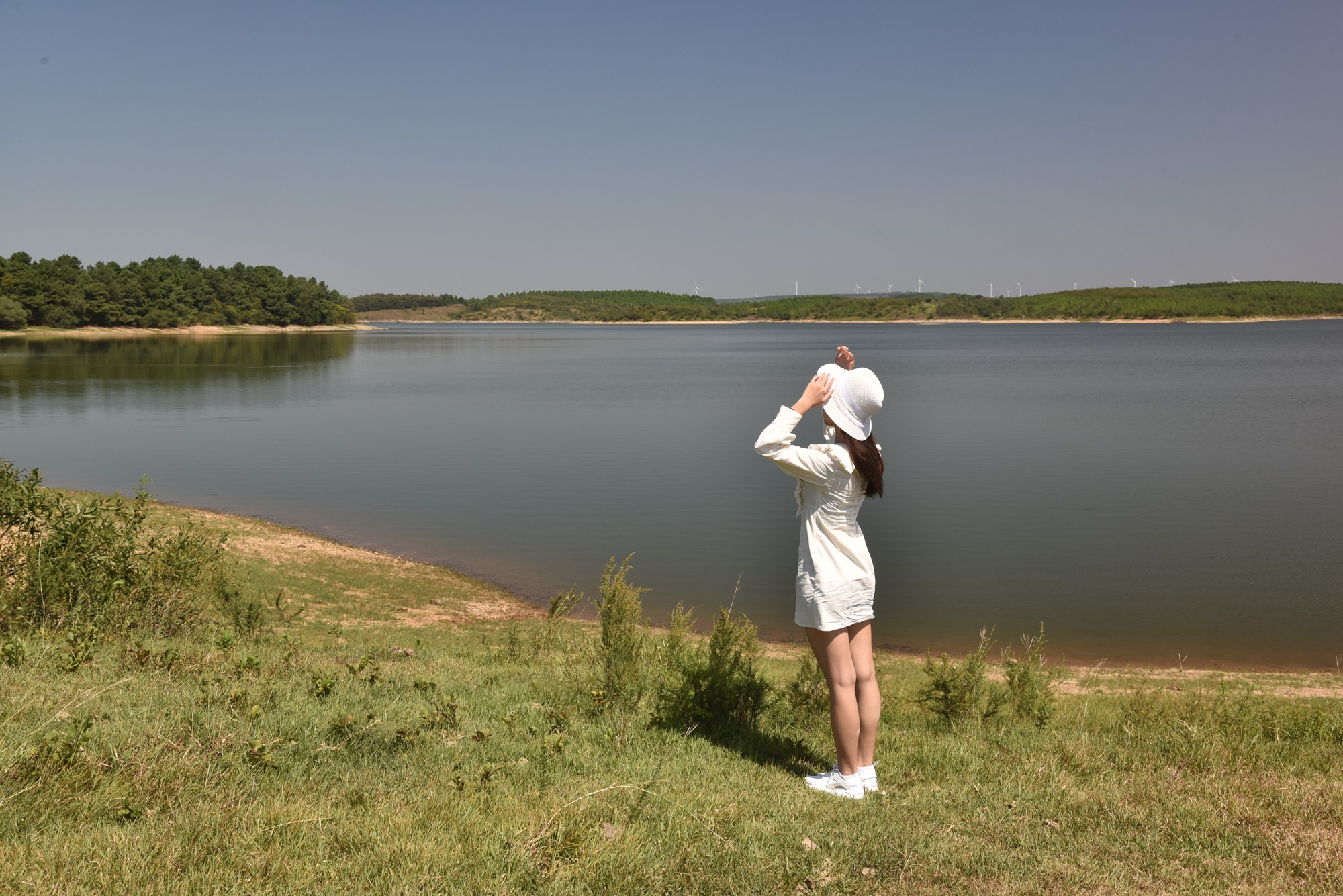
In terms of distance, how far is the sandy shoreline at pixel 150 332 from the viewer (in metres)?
114

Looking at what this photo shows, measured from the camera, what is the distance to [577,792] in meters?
4.53

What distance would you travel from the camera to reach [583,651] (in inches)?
354

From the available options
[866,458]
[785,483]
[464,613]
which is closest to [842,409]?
[866,458]

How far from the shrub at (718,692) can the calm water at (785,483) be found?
796 centimetres

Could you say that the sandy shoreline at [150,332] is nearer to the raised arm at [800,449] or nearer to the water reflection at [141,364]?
the water reflection at [141,364]

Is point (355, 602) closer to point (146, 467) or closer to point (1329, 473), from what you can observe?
point (146, 467)

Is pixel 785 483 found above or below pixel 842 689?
below

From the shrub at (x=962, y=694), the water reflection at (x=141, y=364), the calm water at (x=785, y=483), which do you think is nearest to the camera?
the shrub at (x=962, y=694)

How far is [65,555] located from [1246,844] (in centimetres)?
930

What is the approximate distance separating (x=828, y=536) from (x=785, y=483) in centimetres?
2138

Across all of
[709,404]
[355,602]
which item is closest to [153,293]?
[709,404]

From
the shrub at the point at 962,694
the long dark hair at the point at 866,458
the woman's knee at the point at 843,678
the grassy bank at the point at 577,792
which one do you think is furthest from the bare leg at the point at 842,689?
the shrub at the point at 962,694

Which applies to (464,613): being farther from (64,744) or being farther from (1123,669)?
(64,744)

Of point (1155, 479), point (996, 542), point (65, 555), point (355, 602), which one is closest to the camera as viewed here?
point (65, 555)
